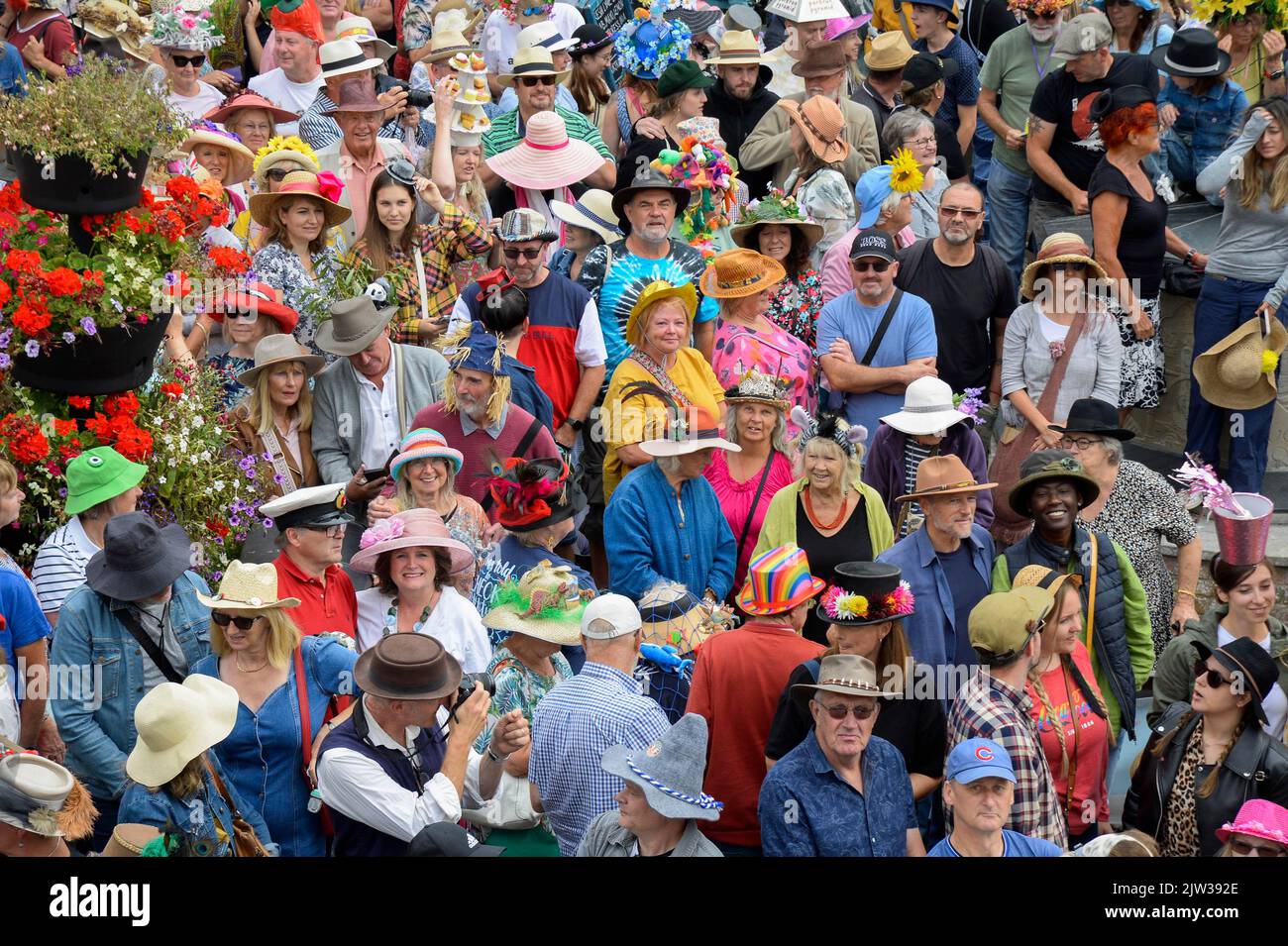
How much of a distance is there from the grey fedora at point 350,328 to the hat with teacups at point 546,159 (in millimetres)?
2138

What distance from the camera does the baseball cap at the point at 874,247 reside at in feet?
30.2

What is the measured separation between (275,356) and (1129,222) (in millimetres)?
4711

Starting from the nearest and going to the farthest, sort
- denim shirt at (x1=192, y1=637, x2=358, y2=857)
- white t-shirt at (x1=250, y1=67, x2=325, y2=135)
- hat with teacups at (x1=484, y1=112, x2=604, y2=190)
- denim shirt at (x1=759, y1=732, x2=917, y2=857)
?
denim shirt at (x1=759, y1=732, x2=917, y2=857) → denim shirt at (x1=192, y1=637, x2=358, y2=857) → hat with teacups at (x1=484, y1=112, x2=604, y2=190) → white t-shirt at (x1=250, y1=67, x2=325, y2=135)

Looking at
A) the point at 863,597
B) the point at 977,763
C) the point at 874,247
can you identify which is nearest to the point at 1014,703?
the point at 863,597

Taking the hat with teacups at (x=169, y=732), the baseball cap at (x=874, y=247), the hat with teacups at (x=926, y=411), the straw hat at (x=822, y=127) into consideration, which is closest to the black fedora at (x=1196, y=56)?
the straw hat at (x=822, y=127)

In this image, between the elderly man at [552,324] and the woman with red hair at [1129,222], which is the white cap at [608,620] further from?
the woman with red hair at [1129,222]

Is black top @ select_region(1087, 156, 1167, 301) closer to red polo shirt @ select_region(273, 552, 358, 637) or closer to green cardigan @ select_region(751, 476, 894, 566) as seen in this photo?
green cardigan @ select_region(751, 476, 894, 566)

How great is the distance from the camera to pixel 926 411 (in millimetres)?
8461

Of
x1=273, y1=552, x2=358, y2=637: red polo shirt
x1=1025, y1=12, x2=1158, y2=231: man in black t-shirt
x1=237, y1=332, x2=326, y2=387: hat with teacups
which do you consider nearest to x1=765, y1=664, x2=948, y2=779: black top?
x1=273, y1=552, x2=358, y2=637: red polo shirt

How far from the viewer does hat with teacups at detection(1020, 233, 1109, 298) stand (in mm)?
9180

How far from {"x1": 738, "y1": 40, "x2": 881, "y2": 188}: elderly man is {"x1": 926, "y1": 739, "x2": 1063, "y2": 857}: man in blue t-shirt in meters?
5.91

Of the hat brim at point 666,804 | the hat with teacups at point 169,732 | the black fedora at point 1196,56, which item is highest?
the black fedora at point 1196,56

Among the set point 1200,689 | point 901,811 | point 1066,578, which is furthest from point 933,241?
point 901,811

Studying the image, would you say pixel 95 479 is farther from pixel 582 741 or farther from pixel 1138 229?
pixel 1138 229
